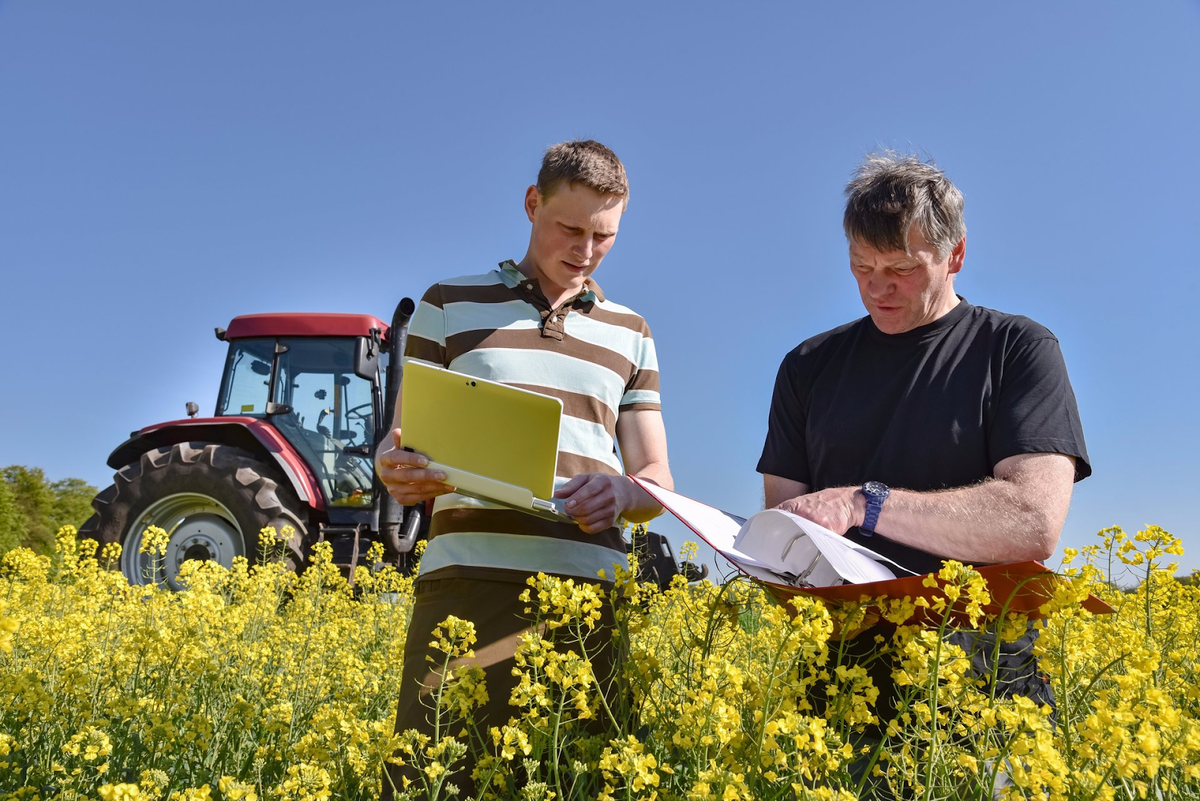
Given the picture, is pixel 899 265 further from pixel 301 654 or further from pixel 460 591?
pixel 301 654

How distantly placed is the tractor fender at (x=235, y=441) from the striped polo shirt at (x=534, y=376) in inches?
192

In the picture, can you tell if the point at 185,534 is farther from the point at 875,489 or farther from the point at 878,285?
the point at 875,489

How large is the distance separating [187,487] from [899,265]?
6233 mm

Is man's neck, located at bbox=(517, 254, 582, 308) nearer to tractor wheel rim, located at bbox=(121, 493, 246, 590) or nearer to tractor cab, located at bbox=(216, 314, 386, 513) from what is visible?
tractor cab, located at bbox=(216, 314, 386, 513)

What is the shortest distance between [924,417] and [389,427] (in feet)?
16.0

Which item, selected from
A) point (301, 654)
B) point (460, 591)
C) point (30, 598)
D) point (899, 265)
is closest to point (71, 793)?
point (460, 591)

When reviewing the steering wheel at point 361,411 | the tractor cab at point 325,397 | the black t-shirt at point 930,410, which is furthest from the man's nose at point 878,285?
the steering wheel at point 361,411

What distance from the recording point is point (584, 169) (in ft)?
6.97

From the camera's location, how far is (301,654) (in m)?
3.85

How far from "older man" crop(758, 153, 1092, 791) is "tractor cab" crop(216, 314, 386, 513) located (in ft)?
17.1

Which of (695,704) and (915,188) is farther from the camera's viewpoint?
(915,188)

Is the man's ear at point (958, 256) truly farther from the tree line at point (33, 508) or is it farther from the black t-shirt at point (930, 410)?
the tree line at point (33, 508)

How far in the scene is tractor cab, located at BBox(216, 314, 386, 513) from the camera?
6930 mm

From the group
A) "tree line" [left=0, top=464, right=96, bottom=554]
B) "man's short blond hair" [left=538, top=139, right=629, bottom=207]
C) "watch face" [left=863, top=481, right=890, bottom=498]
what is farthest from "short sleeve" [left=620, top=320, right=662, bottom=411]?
"tree line" [left=0, top=464, right=96, bottom=554]
